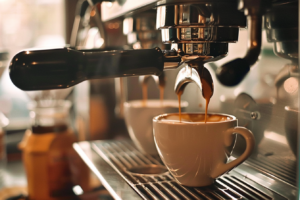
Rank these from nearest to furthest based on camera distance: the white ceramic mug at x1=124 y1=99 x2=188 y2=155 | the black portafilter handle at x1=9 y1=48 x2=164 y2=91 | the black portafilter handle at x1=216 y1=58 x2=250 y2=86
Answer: the black portafilter handle at x1=9 y1=48 x2=164 y2=91, the black portafilter handle at x1=216 y1=58 x2=250 y2=86, the white ceramic mug at x1=124 y1=99 x2=188 y2=155

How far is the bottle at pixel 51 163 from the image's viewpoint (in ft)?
2.32

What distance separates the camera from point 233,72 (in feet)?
1.44

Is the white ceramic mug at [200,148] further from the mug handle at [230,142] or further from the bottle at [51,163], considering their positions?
the bottle at [51,163]

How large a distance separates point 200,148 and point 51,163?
0.45m

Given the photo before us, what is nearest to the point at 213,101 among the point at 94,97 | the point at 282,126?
the point at 282,126

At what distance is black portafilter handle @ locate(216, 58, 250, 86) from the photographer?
0.42m

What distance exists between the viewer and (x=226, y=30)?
1.14 feet

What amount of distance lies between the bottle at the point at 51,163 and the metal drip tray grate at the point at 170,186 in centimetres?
24

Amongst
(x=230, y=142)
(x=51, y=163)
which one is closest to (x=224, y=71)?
(x=230, y=142)

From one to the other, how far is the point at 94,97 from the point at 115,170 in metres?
0.39

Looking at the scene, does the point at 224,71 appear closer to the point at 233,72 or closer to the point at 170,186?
the point at 233,72

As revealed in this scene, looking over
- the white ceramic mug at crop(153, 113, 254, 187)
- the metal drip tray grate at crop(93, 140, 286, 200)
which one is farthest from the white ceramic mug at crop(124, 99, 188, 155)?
the white ceramic mug at crop(153, 113, 254, 187)

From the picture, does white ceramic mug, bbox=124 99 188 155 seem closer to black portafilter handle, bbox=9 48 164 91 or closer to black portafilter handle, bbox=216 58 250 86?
black portafilter handle, bbox=216 58 250 86

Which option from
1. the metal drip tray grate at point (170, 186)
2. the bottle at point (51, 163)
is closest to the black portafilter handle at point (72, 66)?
the metal drip tray grate at point (170, 186)
